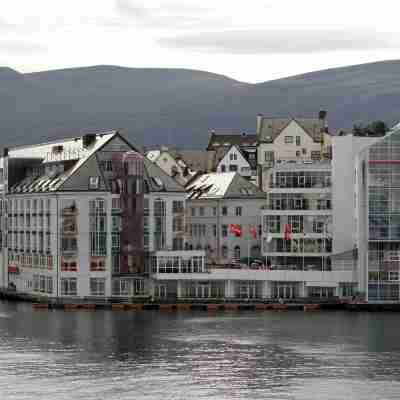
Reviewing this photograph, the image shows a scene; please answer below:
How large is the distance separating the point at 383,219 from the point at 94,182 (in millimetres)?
26535

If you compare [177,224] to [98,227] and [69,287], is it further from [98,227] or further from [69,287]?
[69,287]

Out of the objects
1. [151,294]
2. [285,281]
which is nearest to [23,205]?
[151,294]

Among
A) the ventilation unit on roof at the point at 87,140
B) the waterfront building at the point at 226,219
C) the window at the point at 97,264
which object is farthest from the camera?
the waterfront building at the point at 226,219

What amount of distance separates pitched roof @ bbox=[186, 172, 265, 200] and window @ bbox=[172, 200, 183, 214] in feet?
65.9

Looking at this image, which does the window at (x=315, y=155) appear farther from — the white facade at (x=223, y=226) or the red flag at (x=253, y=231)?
the red flag at (x=253, y=231)

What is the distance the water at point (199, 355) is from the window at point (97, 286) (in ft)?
31.9

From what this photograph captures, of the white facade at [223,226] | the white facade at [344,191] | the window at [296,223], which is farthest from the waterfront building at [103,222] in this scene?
the white facade at [223,226]

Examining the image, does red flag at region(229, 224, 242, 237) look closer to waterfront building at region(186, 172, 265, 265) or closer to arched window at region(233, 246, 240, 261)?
waterfront building at region(186, 172, 265, 265)

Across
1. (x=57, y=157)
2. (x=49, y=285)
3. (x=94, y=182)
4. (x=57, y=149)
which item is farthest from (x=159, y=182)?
(x=57, y=149)

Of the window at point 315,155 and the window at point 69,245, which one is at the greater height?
the window at point 315,155

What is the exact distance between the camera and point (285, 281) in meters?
142

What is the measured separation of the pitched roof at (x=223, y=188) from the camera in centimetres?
16775

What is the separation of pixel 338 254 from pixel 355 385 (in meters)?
59.9

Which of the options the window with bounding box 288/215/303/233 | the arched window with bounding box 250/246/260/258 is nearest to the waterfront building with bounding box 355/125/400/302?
the window with bounding box 288/215/303/233
